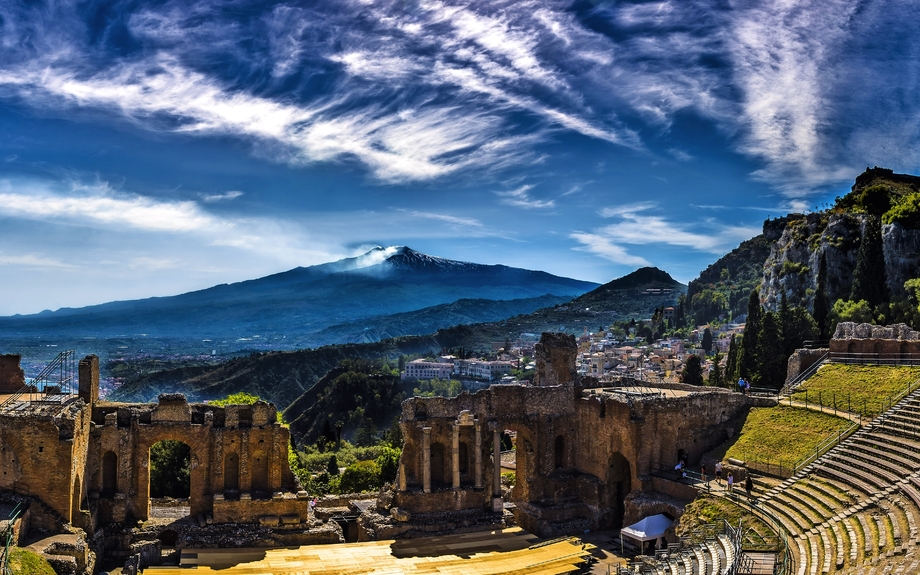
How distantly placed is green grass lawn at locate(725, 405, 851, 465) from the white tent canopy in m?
5.38

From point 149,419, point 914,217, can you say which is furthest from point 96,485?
point 914,217

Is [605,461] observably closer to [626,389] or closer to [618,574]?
[626,389]

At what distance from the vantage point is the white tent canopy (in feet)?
103

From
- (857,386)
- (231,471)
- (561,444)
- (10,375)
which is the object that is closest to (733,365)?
(857,386)

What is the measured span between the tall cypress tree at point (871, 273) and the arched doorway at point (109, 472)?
170ft

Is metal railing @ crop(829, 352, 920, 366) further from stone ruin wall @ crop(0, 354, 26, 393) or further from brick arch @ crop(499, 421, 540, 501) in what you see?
stone ruin wall @ crop(0, 354, 26, 393)

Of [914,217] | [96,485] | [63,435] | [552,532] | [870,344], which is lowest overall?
[552,532]

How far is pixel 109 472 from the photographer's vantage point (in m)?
35.3

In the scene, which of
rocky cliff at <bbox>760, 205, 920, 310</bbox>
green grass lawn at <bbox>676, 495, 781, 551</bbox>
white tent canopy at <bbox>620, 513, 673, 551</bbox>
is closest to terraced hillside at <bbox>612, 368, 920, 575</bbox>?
green grass lawn at <bbox>676, 495, 781, 551</bbox>

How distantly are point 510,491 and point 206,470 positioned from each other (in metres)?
17.5

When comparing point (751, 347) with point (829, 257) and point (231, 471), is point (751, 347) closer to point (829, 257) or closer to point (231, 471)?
point (829, 257)

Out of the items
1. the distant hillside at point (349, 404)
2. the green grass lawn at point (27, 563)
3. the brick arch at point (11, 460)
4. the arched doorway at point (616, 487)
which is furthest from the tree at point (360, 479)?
the distant hillside at point (349, 404)

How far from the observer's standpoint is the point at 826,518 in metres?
26.4

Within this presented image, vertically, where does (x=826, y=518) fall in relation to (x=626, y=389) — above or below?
below
